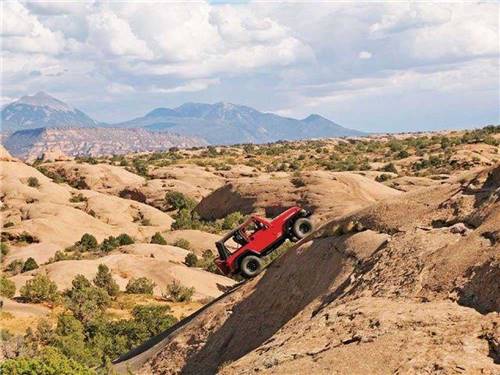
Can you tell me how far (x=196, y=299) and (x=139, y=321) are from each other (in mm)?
7663

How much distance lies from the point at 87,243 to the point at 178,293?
628 inches

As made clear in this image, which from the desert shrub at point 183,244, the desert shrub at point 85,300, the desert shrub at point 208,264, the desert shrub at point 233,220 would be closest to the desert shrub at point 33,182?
the desert shrub at point 233,220

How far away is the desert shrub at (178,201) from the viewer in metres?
65.8


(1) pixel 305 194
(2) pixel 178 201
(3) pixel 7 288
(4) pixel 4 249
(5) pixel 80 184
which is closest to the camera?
(3) pixel 7 288

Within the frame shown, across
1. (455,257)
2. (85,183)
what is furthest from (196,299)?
(85,183)

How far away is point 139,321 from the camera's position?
27.8 metres

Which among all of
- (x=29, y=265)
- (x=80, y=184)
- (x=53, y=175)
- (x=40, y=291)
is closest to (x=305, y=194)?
(x=29, y=265)

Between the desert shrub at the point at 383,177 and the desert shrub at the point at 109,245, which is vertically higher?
the desert shrub at the point at 383,177

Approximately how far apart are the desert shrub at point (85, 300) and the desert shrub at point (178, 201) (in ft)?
103

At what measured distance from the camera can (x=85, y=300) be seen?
30422mm

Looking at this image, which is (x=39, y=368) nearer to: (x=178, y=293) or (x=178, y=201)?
(x=178, y=293)

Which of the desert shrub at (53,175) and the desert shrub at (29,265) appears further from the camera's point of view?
the desert shrub at (53,175)

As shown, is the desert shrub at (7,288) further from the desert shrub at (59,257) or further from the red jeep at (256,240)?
the red jeep at (256,240)

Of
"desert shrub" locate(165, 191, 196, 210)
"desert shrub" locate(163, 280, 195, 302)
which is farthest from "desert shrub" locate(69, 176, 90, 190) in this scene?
"desert shrub" locate(163, 280, 195, 302)
